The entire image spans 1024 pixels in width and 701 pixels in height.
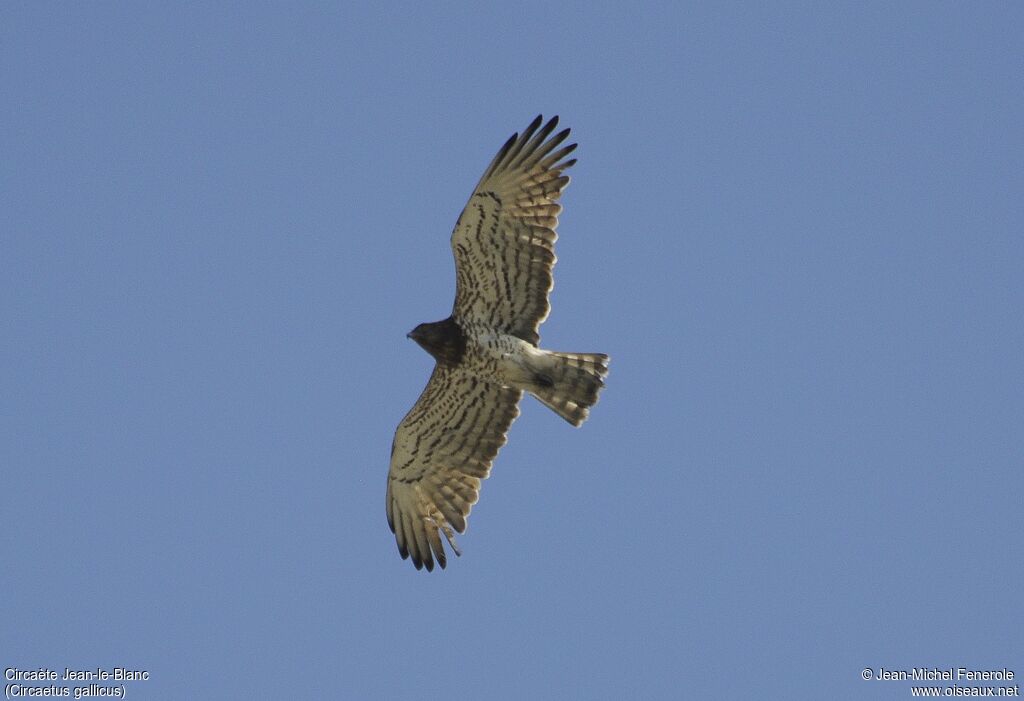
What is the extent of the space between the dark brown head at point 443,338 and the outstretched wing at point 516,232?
305mm

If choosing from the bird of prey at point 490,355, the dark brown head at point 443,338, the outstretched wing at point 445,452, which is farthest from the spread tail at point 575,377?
the dark brown head at point 443,338

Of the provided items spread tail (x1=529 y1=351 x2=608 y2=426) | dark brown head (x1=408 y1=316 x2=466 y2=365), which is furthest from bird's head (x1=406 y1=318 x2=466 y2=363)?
spread tail (x1=529 y1=351 x2=608 y2=426)

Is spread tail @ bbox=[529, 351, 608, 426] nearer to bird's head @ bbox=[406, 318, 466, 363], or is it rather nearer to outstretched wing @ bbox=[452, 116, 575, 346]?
outstretched wing @ bbox=[452, 116, 575, 346]

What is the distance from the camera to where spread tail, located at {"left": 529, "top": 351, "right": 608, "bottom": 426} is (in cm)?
1092

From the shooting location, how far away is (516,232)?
1084cm

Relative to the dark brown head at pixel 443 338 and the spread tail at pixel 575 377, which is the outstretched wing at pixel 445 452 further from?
the spread tail at pixel 575 377

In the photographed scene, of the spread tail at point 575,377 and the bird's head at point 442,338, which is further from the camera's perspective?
the bird's head at point 442,338

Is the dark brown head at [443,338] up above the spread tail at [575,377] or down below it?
above

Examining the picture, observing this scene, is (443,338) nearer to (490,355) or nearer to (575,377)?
(490,355)

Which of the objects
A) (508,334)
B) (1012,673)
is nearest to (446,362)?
(508,334)

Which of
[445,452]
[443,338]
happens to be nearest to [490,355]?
[443,338]

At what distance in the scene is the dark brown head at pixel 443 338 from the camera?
1120cm

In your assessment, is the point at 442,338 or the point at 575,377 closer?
the point at 575,377

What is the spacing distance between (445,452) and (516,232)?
211 cm
